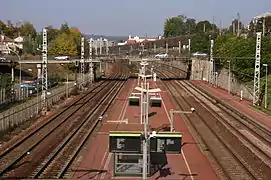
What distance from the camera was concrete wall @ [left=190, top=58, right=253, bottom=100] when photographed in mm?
52484

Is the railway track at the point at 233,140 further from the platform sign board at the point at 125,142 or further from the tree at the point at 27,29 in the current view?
the tree at the point at 27,29

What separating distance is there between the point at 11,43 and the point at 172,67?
1530 inches

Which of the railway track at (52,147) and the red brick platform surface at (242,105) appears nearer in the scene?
the railway track at (52,147)

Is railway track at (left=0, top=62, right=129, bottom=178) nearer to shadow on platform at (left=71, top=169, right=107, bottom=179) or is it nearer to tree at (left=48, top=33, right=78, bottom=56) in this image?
shadow on platform at (left=71, top=169, right=107, bottom=179)

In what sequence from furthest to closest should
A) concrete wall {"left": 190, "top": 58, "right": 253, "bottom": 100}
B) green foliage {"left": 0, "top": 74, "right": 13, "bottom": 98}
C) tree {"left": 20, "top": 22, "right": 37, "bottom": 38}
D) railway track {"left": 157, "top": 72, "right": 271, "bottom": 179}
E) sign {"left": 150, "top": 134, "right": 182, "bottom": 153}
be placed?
tree {"left": 20, "top": 22, "right": 37, "bottom": 38} → concrete wall {"left": 190, "top": 58, "right": 253, "bottom": 100} → green foliage {"left": 0, "top": 74, "right": 13, "bottom": 98} → railway track {"left": 157, "top": 72, "right": 271, "bottom": 179} → sign {"left": 150, "top": 134, "right": 182, "bottom": 153}

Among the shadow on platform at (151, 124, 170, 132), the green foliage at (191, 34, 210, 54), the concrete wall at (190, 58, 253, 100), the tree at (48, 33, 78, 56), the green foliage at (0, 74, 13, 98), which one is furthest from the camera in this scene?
the green foliage at (191, 34, 210, 54)

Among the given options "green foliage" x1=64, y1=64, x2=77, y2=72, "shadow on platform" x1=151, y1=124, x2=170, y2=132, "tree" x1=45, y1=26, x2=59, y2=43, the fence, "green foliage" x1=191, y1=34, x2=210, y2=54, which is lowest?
"shadow on platform" x1=151, y1=124, x2=170, y2=132

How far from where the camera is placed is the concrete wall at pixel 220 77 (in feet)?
172

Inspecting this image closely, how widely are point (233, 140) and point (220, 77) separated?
3983cm

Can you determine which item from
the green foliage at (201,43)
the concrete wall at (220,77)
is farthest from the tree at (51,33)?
the concrete wall at (220,77)

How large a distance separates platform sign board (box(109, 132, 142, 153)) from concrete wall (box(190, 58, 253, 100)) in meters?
34.5

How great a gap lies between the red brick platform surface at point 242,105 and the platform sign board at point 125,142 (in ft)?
62.0

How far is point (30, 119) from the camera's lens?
110ft

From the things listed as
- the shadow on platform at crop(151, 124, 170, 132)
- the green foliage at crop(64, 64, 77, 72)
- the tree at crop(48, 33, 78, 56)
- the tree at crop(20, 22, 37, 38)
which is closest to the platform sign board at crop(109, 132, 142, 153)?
the shadow on platform at crop(151, 124, 170, 132)
